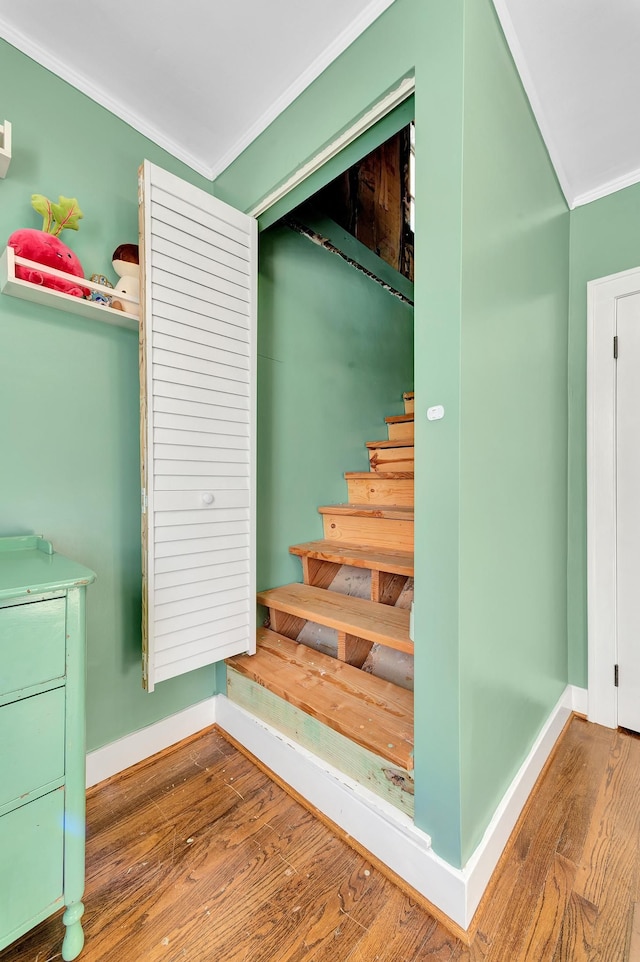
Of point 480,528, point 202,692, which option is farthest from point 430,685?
point 202,692

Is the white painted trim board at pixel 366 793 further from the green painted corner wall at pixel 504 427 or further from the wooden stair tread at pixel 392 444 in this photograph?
the wooden stair tread at pixel 392 444

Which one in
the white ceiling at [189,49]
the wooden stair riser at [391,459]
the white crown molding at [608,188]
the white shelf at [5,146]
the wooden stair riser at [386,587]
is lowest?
the wooden stair riser at [386,587]

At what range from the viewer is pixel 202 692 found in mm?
1616

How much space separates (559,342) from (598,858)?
168 cm

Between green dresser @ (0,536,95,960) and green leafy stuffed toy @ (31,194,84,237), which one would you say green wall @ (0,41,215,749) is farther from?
green dresser @ (0,536,95,960)

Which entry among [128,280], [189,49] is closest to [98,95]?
[189,49]

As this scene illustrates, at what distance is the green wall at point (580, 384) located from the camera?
173 cm

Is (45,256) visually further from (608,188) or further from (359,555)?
(608,188)

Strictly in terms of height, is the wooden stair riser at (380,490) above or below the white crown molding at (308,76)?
below

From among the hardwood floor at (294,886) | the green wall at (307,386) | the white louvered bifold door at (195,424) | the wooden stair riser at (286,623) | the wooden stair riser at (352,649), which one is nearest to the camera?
the hardwood floor at (294,886)

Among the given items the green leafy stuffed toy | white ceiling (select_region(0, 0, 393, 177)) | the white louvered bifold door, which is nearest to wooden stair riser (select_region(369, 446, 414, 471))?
the white louvered bifold door

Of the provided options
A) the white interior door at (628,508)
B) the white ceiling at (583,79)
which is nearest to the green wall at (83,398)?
the white ceiling at (583,79)

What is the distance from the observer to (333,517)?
198 centimetres

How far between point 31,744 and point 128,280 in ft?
4.07
